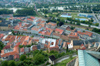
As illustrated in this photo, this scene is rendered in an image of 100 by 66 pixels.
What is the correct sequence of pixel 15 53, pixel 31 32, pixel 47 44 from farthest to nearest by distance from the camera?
pixel 31 32 → pixel 47 44 → pixel 15 53

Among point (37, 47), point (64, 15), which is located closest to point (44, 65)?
point (37, 47)

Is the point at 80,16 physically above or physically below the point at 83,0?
below

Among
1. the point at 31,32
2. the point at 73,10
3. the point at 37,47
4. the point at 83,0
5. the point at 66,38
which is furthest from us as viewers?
the point at 83,0

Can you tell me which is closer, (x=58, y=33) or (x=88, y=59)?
(x=88, y=59)

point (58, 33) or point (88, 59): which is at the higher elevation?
point (88, 59)

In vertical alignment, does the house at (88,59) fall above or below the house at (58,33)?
above

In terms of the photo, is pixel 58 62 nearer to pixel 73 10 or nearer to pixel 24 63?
pixel 24 63

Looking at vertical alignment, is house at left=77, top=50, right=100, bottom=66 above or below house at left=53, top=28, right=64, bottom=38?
above

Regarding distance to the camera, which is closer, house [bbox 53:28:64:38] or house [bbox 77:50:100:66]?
house [bbox 77:50:100:66]

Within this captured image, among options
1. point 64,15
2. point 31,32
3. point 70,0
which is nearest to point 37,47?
point 31,32

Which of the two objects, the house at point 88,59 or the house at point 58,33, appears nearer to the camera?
the house at point 88,59

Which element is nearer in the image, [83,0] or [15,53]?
[15,53]
